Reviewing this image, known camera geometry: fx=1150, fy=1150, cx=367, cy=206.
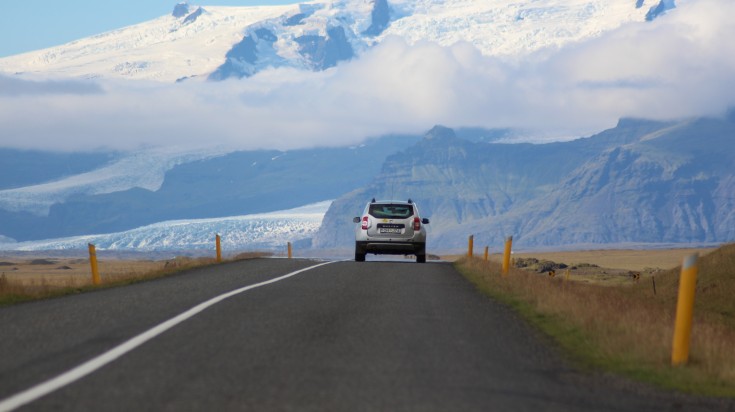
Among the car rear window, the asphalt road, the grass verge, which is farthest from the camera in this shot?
the car rear window

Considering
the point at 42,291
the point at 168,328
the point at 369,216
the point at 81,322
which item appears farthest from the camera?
the point at 369,216

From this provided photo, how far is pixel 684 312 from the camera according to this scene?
40.4 feet

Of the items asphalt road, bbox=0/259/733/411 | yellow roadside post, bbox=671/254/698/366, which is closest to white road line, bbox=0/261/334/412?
asphalt road, bbox=0/259/733/411

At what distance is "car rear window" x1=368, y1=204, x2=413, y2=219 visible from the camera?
3834 centimetres

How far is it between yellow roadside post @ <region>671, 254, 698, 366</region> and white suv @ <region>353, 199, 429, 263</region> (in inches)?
999

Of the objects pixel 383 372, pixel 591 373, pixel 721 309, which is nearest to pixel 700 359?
pixel 591 373

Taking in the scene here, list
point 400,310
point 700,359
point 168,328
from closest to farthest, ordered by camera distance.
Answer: point 700,359 → point 168,328 → point 400,310

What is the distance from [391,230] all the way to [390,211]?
2.90 feet

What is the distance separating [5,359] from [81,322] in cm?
359

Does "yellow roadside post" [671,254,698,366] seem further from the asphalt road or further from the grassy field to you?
the asphalt road

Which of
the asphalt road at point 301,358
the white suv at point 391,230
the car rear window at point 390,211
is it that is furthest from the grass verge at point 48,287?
the car rear window at point 390,211

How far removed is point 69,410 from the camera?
849 cm

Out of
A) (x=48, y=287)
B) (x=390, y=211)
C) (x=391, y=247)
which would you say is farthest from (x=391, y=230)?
(x=48, y=287)

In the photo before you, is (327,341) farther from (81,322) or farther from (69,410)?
(69,410)
